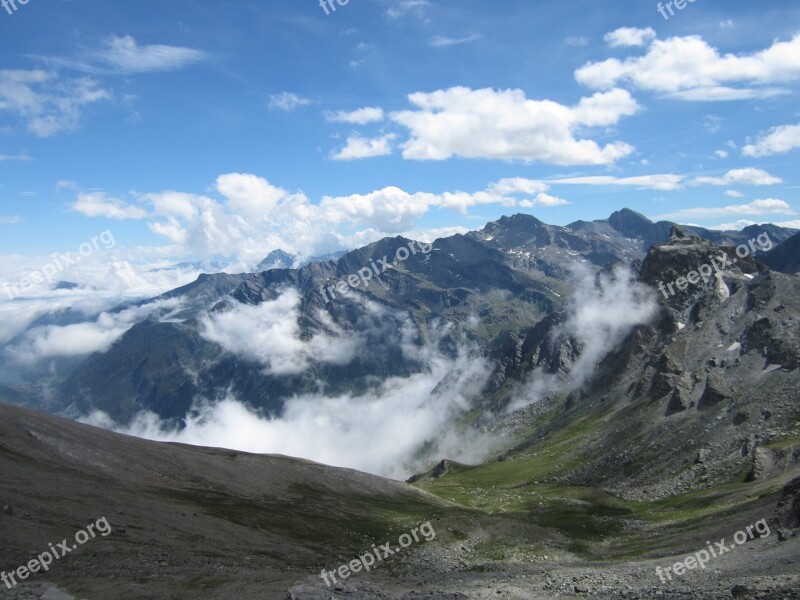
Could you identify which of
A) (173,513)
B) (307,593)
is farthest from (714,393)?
(173,513)

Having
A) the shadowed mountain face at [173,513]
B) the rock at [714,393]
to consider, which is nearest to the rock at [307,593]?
the shadowed mountain face at [173,513]

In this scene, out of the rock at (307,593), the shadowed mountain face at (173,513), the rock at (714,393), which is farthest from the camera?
the rock at (714,393)

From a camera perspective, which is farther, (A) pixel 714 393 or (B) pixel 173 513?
(A) pixel 714 393

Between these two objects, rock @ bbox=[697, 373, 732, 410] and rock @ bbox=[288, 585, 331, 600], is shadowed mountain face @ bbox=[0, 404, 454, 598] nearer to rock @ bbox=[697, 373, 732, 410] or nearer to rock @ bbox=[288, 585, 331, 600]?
rock @ bbox=[288, 585, 331, 600]

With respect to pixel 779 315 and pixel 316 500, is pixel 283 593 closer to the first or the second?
pixel 316 500

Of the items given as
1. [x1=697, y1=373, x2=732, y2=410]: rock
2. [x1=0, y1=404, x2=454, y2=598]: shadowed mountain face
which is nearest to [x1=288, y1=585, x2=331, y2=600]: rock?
[x1=0, y1=404, x2=454, y2=598]: shadowed mountain face

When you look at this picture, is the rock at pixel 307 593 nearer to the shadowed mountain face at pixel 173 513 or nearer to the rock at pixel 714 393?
the shadowed mountain face at pixel 173 513

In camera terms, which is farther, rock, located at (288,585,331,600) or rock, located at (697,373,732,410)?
rock, located at (697,373,732,410)

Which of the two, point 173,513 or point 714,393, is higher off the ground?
point 173,513

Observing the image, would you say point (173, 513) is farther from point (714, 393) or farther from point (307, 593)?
point (714, 393)

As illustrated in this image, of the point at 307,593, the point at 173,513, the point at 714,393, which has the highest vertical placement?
the point at 173,513

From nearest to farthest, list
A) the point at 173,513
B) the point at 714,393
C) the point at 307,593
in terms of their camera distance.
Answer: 1. the point at 307,593
2. the point at 173,513
3. the point at 714,393

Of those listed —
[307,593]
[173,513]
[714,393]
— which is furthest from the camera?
[714,393]

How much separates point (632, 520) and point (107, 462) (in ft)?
278
